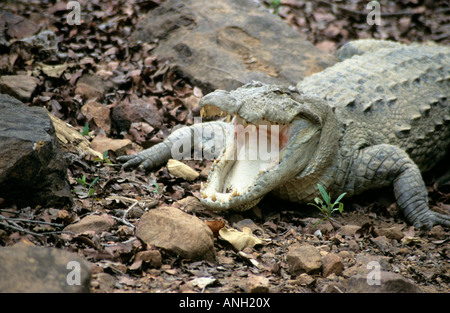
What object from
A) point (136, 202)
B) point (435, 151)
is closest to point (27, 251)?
point (136, 202)

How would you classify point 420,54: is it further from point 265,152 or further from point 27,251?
point 27,251

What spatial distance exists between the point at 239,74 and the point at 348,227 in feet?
9.13

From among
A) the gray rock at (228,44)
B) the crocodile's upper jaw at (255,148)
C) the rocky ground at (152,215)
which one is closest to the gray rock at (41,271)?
the rocky ground at (152,215)

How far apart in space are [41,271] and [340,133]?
3032 mm

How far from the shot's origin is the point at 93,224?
293 centimetres

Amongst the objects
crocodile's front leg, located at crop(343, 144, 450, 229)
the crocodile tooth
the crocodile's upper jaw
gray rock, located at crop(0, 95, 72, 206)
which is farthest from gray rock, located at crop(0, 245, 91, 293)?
the crocodile tooth

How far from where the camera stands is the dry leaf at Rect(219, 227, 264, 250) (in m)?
3.07

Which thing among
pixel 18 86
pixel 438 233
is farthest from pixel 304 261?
pixel 18 86

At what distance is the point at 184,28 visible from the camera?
6.47m

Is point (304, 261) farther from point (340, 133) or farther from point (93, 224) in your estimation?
point (340, 133)

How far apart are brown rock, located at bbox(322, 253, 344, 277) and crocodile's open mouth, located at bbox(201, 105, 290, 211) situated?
0.83m

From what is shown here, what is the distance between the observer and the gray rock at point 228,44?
5805 millimetres

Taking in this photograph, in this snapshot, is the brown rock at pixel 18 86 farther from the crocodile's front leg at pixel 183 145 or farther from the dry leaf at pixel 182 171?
the dry leaf at pixel 182 171

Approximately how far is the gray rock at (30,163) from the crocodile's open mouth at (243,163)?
112cm
